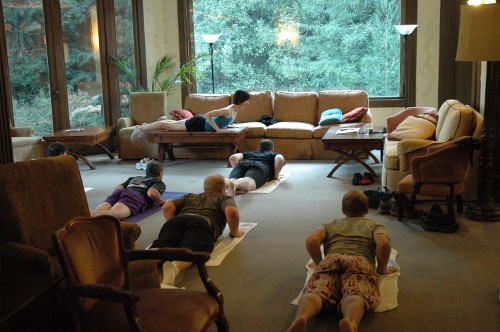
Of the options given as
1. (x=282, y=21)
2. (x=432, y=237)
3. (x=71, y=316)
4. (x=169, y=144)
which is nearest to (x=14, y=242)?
(x=71, y=316)

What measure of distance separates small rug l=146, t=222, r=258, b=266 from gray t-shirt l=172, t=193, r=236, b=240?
0.09 m

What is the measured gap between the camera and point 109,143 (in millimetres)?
9578

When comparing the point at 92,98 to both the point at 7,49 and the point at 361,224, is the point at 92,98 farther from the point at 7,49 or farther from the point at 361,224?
the point at 361,224

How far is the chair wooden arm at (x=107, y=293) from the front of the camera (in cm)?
213

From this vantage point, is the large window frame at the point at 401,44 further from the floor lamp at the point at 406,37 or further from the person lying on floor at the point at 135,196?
the person lying on floor at the point at 135,196

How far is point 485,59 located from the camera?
448 cm

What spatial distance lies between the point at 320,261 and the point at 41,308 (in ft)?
4.90

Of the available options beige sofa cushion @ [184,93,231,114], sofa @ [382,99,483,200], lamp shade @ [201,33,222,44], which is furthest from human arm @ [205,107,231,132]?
sofa @ [382,99,483,200]

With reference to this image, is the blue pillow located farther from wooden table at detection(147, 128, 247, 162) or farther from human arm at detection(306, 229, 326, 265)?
human arm at detection(306, 229, 326, 265)

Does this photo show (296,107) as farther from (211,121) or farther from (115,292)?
(115,292)

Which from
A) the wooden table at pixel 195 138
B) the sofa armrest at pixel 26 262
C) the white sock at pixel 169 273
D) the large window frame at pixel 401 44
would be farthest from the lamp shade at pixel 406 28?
the sofa armrest at pixel 26 262

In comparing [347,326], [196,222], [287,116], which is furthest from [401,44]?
[347,326]

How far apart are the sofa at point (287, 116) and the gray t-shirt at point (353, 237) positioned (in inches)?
193

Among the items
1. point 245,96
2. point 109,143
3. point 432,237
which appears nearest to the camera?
point 432,237
